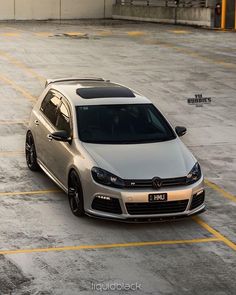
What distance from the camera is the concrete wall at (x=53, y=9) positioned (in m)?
54.3

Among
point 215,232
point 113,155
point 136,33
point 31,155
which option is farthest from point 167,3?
point 215,232

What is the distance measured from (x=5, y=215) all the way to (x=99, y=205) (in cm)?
147

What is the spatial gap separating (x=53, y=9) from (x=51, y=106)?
44.4 m

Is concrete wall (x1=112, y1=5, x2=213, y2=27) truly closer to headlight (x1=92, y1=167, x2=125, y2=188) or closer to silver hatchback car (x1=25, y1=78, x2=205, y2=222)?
silver hatchback car (x1=25, y1=78, x2=205, y2=222)

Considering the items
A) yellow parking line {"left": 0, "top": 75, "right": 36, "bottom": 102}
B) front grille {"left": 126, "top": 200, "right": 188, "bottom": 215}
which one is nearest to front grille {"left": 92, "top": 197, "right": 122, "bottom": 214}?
front grille {"left": 126, "top": 200, "right": 188, "bottom": 215}

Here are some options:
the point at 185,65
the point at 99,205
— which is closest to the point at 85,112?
the point at 99,205

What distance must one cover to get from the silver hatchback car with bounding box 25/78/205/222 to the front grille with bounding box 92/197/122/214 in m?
0.01

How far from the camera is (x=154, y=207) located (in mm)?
9984

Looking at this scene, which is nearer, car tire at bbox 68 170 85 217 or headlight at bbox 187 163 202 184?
headlight at bbox 187 163 202 184

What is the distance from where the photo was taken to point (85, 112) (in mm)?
11414

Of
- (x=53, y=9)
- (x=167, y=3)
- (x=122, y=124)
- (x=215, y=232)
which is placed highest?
(x=167, y=3)

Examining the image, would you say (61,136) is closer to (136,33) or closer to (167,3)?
(136,33)

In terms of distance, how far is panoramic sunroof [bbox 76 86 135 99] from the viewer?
11812mm

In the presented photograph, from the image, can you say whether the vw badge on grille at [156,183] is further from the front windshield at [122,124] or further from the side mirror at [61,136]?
the side mirror at [61,136]
